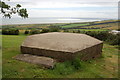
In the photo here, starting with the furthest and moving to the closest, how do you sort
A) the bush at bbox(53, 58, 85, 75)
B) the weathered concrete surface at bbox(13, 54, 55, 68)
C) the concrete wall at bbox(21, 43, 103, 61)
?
the concrete wall at bbox(21, 43, 103, 61) < the weathered concrete surface at bbox(13, 54, 55, 68) < the bush at bbox(53, 58, 85, 75)

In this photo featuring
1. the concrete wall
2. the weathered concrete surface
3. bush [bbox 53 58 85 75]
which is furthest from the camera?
the concrete wall

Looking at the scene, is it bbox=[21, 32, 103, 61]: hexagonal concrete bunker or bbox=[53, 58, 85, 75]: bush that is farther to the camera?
bbox=[21, 32, 103, 61]: hexagonal concrete bunker

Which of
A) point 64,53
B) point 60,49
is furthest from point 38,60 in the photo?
point 64,53

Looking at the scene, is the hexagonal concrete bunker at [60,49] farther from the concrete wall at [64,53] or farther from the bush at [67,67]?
the bush at [67,67]

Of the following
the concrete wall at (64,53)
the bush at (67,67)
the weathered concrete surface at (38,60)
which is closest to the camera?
the bush at (67,67)

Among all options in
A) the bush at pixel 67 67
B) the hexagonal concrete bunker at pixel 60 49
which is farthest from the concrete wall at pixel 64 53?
the bush at pixel 67 67

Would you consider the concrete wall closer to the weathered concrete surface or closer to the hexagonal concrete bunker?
the hexagonal concrete bunker

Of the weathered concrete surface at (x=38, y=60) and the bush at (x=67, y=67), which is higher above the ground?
the weathered concrete surface at (x=38, y=60)

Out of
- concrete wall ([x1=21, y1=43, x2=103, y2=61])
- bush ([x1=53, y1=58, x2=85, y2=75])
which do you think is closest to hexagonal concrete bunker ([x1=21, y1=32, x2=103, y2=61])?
concrete wall ([x1=21, y1=43, x2=103, y2=61])

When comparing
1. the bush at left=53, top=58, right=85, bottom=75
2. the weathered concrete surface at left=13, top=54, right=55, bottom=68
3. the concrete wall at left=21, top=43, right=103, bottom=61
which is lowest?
the bush at left=53, top=58, right=85, bottom=75

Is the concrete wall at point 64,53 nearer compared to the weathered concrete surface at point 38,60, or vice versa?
the weathered concrete surface at point 38,60

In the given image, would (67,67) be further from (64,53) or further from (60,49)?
(60,49)

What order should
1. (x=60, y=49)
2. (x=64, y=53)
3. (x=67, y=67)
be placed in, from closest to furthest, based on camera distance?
(x=67, y=67)
(x=64, y=53)
(x=60, y=49)

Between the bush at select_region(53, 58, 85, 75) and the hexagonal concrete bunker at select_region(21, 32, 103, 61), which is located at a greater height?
the hexagonal concrete bunker at select_region(21, 32, 103, 61)
